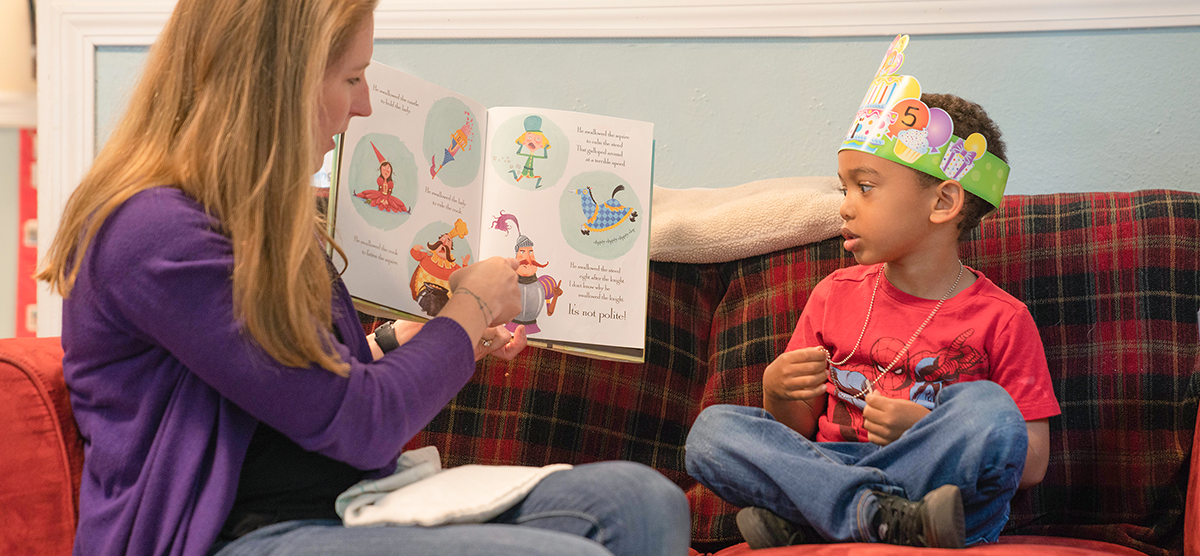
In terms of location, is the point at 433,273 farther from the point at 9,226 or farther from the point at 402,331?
the point at 9,226

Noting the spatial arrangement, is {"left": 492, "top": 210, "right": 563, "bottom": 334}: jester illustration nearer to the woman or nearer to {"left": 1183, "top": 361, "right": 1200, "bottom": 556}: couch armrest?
the woman

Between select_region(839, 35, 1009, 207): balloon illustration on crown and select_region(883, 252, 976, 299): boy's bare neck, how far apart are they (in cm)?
10

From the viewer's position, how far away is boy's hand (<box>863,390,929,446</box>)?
105 cm

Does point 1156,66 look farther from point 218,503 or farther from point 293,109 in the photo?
point 218,503

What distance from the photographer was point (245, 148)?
75 cm

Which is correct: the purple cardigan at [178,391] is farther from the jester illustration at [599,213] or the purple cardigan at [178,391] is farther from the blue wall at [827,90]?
the blue wall at [827,90]

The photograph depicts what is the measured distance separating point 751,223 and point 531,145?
1.24 feet

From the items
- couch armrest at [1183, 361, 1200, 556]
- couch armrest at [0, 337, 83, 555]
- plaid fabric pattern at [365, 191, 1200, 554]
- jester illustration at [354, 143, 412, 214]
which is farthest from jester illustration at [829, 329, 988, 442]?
couch armrest at [0, 337, 83, 555]

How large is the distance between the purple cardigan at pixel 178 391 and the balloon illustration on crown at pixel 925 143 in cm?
74

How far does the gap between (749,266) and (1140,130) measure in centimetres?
70

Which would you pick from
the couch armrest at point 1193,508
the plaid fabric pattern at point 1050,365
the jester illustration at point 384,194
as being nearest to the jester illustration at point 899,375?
the plaid fabric pattern at point 1050,365

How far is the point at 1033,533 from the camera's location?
1.18 meters

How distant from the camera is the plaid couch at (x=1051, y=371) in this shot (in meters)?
1.17

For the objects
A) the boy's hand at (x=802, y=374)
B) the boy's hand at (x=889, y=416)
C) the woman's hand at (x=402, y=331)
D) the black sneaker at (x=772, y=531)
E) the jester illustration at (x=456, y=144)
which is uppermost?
the jester illustration at (x=456, y=144)
